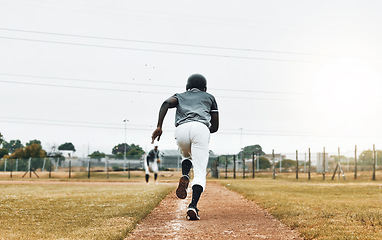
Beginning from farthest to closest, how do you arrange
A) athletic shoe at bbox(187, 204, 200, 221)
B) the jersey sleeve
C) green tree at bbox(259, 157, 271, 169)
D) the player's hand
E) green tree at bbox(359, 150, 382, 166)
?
green tree at bbox(259, 157, 271, 169) < green tree at bbox(359, 150, 382, 166) < the jersey sleeve < athletic shoe at bbox(187, 204, 200, 221) < the player's hand

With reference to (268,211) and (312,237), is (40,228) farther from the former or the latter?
(268,211)

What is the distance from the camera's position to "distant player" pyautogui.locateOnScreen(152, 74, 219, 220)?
6.27 meters

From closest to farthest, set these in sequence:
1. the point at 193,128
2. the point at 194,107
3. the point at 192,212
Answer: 1. the point at 193,128
2. the point at 194,107
3. the point at 192,212

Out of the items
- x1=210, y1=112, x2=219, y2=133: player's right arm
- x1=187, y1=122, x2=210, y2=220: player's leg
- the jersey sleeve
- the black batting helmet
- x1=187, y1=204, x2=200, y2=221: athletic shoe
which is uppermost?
the black batting helmet

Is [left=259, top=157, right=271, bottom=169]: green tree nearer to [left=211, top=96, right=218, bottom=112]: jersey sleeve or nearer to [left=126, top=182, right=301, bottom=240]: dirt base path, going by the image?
[left=126, top=182, right=301, bottom=240]: dirt base path

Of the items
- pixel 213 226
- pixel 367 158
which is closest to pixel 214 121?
pixel 213 226

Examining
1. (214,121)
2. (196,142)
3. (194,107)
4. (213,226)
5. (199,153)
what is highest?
(194,107)

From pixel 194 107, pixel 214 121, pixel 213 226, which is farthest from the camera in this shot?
pixel 214 121

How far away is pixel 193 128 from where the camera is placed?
6.23m

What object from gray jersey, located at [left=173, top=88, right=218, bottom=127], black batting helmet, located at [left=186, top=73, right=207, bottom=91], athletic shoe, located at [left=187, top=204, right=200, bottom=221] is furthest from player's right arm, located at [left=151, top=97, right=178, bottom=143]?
athletic shoe, located at [left=187, top=204, right=200, bottom=221]

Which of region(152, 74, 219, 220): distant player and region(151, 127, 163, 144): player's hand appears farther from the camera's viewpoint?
region(151, 127, 163, 144): player's hand

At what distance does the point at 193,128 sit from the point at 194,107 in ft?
1.09

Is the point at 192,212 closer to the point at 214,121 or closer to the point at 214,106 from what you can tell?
the point at 214,121

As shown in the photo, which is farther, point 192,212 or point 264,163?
point 264,163
